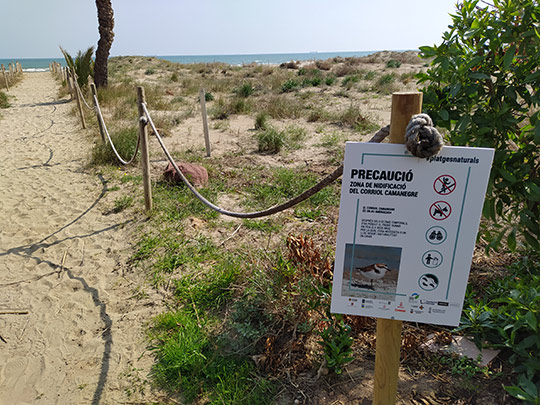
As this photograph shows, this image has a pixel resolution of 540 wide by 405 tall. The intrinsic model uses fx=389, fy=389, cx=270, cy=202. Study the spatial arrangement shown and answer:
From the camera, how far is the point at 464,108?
2.16m

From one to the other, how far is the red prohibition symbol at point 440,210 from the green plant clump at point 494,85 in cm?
73

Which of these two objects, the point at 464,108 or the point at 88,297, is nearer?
the point at 464,108

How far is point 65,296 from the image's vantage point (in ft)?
11.2

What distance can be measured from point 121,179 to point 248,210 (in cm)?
244

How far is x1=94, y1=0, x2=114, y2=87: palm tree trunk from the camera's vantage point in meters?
14.1

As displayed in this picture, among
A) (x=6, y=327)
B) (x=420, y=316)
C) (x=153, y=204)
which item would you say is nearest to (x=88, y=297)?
(x=6, y=327)

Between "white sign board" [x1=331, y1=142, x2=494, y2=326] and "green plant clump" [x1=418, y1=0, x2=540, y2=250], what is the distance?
28.1 inches

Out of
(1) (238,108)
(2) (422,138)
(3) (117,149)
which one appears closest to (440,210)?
(2) (422,138)

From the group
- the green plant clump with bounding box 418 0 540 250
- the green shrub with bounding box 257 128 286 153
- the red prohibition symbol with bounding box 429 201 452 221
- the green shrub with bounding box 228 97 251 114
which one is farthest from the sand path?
the green shrub with bounding box 228 97 251 114

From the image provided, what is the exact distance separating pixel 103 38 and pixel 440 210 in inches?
623

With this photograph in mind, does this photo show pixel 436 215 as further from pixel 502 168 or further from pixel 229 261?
pixel 229 261

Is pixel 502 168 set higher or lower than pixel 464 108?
lower

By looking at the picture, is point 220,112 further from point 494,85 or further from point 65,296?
point 494,85

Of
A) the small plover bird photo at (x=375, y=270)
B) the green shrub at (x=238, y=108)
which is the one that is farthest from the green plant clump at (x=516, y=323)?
the green shrub at (x=238, y=108)
